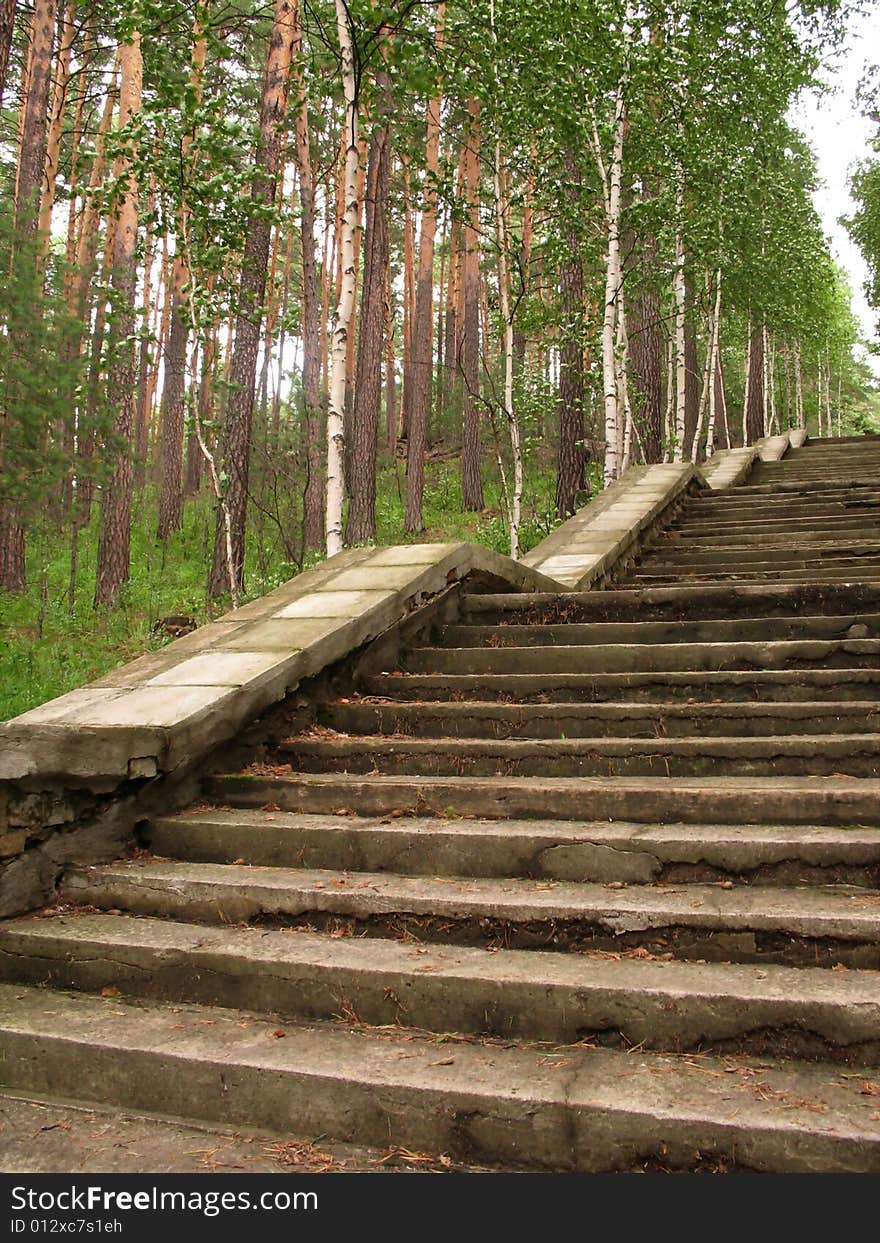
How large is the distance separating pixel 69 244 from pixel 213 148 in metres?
12.2

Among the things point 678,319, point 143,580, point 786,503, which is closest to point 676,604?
point 786,503

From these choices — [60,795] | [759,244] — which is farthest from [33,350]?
[759,244]

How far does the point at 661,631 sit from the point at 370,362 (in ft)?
34.8

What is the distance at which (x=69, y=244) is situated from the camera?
18312mm

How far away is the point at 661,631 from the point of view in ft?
16.0

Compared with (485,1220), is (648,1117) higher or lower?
higher

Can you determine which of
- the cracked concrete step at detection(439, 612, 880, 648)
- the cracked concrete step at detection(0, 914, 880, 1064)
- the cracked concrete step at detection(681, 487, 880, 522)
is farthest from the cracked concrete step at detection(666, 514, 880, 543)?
the cracked concrete step at detection(0, 914, 880, 1064)

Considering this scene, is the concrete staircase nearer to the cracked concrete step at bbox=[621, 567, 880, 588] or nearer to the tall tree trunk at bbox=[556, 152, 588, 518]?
the cracked concrete step at bbox=[621, 567, 880, 588]

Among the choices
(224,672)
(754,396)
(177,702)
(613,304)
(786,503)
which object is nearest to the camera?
(177,702)

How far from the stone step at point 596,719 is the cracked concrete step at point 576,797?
433 mm

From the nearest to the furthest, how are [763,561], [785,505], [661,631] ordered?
[661,631] < [763,561] < [785,505]

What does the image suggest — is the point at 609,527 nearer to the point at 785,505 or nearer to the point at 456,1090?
the point at 785,505

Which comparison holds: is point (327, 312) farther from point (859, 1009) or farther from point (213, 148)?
point (859, 1009)

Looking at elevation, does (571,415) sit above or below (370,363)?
below
